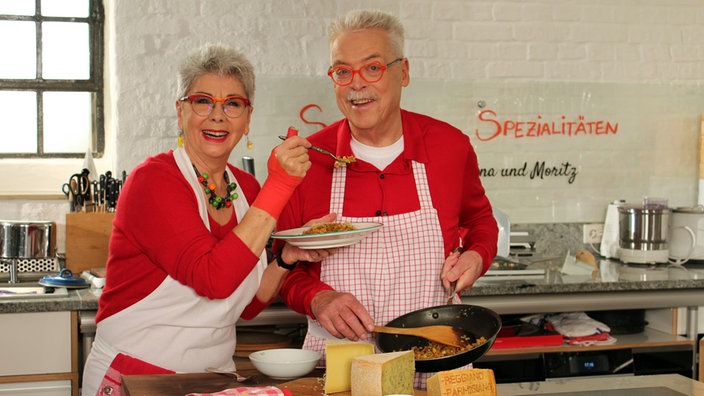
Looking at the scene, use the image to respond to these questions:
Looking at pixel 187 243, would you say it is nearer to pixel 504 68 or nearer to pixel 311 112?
pixel 311 112

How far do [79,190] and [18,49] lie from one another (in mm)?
964

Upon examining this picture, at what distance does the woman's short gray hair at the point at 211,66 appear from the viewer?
2.51 meters

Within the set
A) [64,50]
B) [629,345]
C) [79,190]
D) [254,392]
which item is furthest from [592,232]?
[254,392]

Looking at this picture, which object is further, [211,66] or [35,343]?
[35,343]

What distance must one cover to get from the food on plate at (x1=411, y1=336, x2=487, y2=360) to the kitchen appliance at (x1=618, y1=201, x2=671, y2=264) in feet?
8.12

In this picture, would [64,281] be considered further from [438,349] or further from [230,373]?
[438,349]

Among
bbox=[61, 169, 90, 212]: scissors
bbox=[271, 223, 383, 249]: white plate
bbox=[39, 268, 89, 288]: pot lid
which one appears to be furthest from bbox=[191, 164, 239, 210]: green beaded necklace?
bbox=[61, 169, 90, 212]: scissors

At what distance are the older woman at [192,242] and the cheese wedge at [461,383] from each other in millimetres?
641

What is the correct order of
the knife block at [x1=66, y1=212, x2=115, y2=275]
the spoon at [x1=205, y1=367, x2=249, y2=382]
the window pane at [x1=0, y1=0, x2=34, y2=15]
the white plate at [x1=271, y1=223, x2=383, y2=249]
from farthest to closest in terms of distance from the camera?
the window pane at [x1=0, y1=0, x2=34, y2=15], the knife block at [x1=66, y1=212, x2=115, y2=275], the white plate at [x1=271, y1=223, x2=383, y2=249], the spoon at [x1=205, y1=367, x2=249, y2=382]

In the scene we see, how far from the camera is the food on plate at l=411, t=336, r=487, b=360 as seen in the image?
7.43ft

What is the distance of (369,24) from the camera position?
2713mm

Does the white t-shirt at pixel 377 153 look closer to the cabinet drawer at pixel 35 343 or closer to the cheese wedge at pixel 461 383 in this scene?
the cheese wedge at pixel 461 383

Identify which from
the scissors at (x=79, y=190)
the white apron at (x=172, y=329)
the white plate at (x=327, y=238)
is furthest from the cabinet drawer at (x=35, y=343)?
the white plate at (x=327, y=238)

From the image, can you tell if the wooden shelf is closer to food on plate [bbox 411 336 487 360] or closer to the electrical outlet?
the electrical outlet
